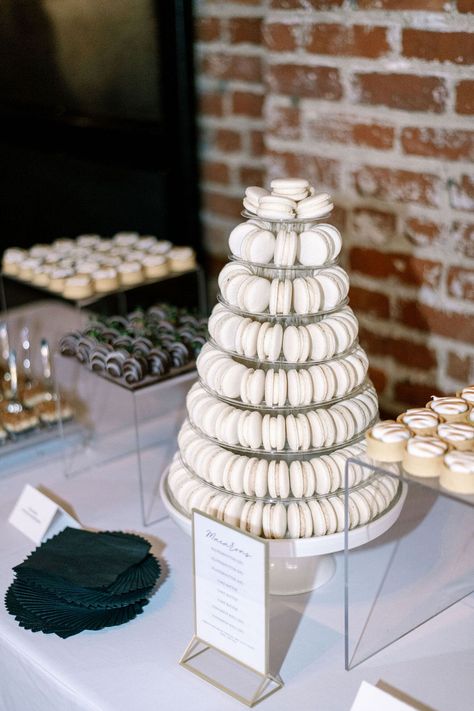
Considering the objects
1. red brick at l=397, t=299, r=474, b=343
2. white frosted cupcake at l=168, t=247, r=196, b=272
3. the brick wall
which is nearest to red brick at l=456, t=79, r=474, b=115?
the brick wall

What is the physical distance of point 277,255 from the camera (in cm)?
105

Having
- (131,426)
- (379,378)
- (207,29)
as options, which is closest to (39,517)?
(131,426)

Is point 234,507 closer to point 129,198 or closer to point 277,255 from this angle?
point 277,255

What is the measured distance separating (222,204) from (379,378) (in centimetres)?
65

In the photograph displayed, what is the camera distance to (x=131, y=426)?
166cm

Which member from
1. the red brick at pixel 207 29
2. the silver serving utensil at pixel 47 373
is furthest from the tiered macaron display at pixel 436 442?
the red brick at pixel 207 29

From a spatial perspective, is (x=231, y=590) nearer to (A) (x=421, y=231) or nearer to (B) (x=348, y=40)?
(A) (x=421, y=231)

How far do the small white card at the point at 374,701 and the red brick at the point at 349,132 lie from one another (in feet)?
3.18

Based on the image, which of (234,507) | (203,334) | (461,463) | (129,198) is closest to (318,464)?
(234,507)

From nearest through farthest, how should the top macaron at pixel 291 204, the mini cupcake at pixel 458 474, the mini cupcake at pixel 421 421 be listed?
the mini cupcake at pixel 458 474
the mini cupcake at pixel 421 421
the top macaron at pixel 291 204

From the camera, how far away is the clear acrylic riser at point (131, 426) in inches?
55.3

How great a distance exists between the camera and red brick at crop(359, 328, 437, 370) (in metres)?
1.63

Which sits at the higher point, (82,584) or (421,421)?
(421,421)

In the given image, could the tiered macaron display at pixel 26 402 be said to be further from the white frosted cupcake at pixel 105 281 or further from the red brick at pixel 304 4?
the red brick at pixel 304 4
